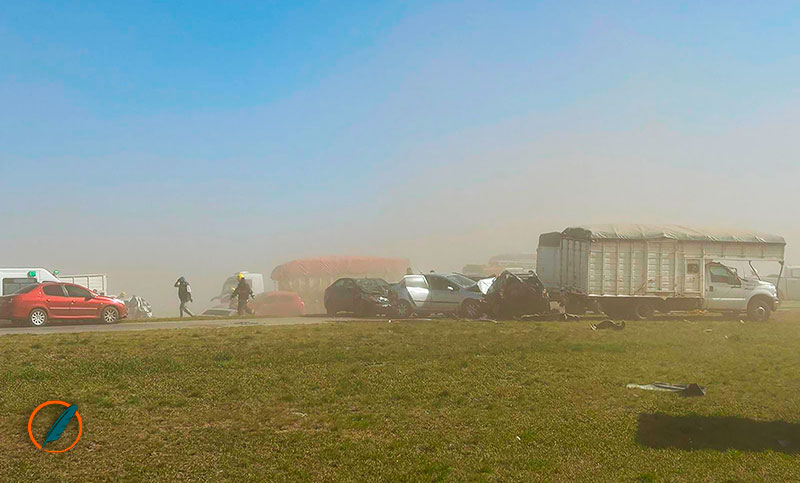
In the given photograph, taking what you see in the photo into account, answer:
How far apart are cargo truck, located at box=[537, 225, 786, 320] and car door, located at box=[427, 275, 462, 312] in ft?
12.1

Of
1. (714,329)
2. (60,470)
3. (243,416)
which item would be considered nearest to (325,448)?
(243,416)

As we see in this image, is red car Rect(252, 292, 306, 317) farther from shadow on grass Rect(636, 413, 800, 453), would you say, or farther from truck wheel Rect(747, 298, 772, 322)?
shadow on grass Rect(636, 413, 800, 453)

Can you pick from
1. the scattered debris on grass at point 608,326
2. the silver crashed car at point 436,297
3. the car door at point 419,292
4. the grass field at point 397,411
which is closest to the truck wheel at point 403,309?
the silver crashed car at point 436,297

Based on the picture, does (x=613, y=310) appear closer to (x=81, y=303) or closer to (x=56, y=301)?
(x=81, y=303)

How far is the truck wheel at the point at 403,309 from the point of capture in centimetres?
2464

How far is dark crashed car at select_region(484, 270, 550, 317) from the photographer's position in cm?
2350

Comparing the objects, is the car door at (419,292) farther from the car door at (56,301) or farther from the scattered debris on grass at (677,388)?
the scattered debris on grass at (677,388)

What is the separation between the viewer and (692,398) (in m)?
9.60

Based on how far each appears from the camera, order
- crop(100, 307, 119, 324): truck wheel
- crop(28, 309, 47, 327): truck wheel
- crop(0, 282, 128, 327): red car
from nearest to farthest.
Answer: crop(0, 282, 128, 327): red car < crop(28, 309, 47, 327): truck wheel < crop(100, 307, 119, 324): truck wheel

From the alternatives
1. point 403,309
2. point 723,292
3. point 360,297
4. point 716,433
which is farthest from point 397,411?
point 723,292

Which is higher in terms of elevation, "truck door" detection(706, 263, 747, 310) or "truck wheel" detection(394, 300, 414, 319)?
"truck door" detection(706, 263, 747, 310)

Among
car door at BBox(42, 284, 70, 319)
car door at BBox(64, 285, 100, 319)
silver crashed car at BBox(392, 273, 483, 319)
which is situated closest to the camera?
car door at BBox(42, 284, 70, 319)

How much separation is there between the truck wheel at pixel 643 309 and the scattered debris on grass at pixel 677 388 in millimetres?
13417

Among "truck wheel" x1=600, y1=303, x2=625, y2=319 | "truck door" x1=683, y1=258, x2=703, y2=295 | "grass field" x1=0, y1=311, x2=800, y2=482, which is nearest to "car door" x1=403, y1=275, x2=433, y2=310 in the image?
"truck wheel" x1=600, y1=303, x2=625, y2=319
